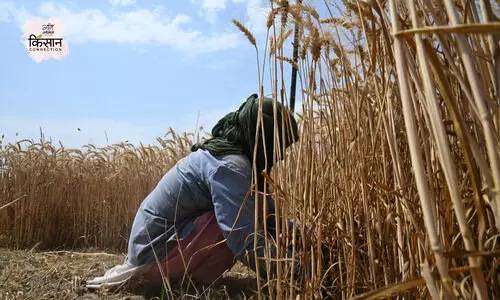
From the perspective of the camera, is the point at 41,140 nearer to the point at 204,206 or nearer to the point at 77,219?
the point at 77,219

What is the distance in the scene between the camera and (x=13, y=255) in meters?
2.58

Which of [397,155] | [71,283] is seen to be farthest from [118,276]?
[397,155]

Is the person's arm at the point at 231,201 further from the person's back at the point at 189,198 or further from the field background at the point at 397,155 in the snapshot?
the field background at the point at 397,155

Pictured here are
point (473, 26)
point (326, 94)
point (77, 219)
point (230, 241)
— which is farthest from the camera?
point (77, 219)

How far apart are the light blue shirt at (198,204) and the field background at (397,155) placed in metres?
0.38

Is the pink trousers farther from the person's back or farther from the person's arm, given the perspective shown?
the person's arm

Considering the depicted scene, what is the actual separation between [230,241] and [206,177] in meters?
0.27

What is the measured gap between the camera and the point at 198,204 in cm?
168

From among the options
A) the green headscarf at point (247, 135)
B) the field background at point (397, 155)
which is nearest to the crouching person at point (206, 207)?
the green headscarf at point (247, 135)

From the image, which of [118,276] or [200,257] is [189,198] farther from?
[118,276]

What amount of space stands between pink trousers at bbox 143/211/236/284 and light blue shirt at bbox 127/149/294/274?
0.04m

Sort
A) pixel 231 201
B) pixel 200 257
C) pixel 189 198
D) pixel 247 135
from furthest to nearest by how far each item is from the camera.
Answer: pixel 200 257, pixel 189 198, pixel 247 135, pixel 231 201

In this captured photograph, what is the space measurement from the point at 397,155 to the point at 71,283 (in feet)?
5.97

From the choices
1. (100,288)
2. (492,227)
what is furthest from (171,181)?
(492,227)
